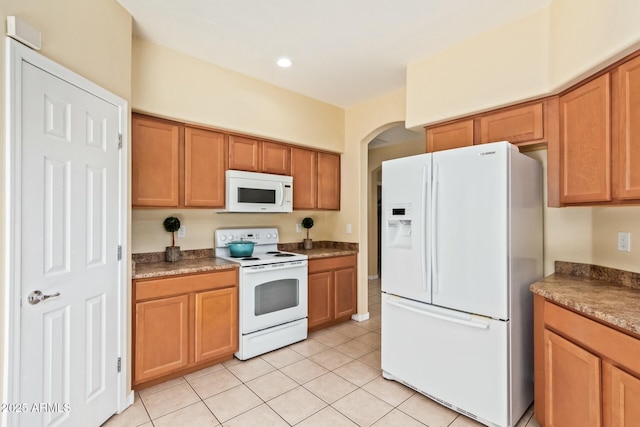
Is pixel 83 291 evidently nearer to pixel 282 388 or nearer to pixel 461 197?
pixel 282 388

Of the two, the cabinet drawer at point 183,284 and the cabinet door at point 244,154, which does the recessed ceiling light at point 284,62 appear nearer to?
the cabinet door at point 244,154

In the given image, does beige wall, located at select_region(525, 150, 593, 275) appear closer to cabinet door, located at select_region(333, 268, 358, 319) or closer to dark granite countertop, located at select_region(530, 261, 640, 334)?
dark granite countertop, located at select_region(530, 261, 640, 334)

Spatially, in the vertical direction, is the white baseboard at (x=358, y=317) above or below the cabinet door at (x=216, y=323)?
below

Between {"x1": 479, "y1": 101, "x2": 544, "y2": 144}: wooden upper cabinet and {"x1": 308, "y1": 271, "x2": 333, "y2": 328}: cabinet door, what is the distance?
2137 millimetres

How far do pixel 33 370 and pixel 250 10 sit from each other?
2.45m

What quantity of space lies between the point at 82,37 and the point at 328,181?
9.01 feet

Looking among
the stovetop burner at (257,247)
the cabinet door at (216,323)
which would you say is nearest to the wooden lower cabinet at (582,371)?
the stovetop burner at (257,247)

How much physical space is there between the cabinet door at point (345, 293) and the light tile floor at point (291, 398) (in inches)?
28.6

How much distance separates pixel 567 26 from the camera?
193 cm

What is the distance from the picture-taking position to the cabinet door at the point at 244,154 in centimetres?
306

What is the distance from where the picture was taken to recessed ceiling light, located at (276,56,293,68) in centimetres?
278

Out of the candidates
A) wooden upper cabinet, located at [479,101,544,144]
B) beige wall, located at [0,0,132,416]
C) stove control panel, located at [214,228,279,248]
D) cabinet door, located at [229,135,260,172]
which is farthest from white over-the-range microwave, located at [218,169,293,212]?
wooden upper cabinet, located at [479,101,544,144]

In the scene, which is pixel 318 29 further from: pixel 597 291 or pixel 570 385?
pixel 570 385

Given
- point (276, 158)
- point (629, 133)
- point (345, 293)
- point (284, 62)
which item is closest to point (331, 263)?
point (345, 293)
